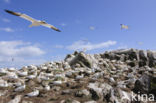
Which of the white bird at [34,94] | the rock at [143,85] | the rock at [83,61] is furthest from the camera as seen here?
the rock at [83,61]

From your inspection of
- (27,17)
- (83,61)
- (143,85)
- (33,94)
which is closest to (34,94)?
(33,94)

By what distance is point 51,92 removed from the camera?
5855mm

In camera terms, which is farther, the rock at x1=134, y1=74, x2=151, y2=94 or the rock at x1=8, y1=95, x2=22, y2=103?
the rock at x1=134, y1=74, x2=151, y2=94

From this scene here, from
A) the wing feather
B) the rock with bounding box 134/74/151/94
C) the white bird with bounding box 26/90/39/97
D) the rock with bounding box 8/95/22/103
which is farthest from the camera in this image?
the rock with bounding box 134/74/151/94

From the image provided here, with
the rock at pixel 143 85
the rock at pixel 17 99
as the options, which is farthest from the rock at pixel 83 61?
the rock at pixel 17 99

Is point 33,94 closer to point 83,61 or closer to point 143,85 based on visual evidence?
point 143,85

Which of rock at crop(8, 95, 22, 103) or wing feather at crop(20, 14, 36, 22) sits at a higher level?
wing feather at crop(20, 14, 36, 22)

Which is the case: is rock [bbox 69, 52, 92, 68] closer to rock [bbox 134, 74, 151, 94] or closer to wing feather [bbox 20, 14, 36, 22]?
rock [bbox 134, 74, 151, 94]

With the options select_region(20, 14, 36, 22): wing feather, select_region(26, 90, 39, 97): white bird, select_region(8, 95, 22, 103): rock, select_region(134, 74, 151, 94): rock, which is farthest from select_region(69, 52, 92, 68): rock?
select_region(20, 14, 36, 22): wing feather

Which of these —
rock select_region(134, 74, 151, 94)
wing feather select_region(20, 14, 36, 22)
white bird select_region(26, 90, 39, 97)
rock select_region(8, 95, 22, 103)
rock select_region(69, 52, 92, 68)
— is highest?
wing feather select_region(20, 14, 36, 22)

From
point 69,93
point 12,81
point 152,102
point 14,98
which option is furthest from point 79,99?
point 12,81

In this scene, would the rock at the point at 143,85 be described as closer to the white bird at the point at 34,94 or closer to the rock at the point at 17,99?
the white bird at the point at 34,94

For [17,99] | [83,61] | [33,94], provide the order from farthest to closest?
[83,61], [33,94], [17,99]

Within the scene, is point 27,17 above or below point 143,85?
above
